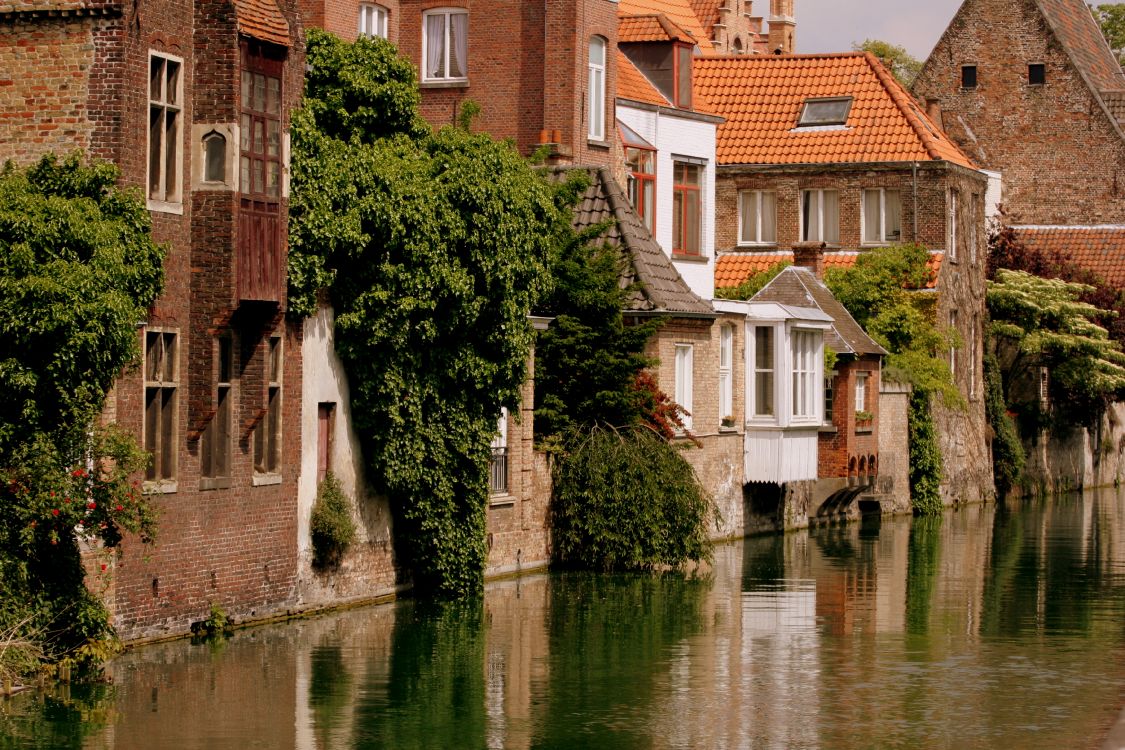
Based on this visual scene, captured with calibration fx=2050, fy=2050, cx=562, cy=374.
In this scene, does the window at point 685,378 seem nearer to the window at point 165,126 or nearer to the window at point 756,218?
the window at point 165,126

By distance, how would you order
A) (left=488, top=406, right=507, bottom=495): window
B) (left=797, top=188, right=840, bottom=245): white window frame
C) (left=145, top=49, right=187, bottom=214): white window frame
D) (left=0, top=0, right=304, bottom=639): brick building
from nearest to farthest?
(left=0, top=0, right=304, bottom=639): brick building
(left=145, top=49, right=187, bottom=214): white window frame
(left=488, top=406, right=507, bottom=495): window
(left=797, top=188, right=840, bottom=245): white window frame

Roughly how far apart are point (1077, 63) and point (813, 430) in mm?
29552

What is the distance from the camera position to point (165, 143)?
25.7 metres

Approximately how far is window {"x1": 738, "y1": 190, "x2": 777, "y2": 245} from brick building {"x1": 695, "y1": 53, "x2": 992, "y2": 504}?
0.10 feet

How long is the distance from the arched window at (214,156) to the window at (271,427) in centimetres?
262

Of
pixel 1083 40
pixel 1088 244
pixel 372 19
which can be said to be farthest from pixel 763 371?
pixel 1083 40

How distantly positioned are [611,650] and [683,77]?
78.9 feet

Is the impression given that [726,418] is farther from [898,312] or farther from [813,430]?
[898,312]

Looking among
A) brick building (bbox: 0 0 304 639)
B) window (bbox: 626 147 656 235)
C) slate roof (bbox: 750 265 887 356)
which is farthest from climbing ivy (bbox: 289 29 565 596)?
slate roof (bbox: 750 265 887 356)

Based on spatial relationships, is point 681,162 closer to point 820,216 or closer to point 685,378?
point 685,378

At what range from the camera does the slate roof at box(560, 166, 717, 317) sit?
127 ft

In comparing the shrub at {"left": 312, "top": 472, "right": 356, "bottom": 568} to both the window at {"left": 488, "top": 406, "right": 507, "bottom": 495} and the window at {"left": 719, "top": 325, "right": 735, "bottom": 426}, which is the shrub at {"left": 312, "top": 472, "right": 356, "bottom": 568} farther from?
the window at {"left": 719, "top": 325, "right": 735, "bottom": 426}

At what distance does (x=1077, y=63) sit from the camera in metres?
70.5

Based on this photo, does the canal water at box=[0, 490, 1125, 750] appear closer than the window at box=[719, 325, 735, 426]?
Yes
